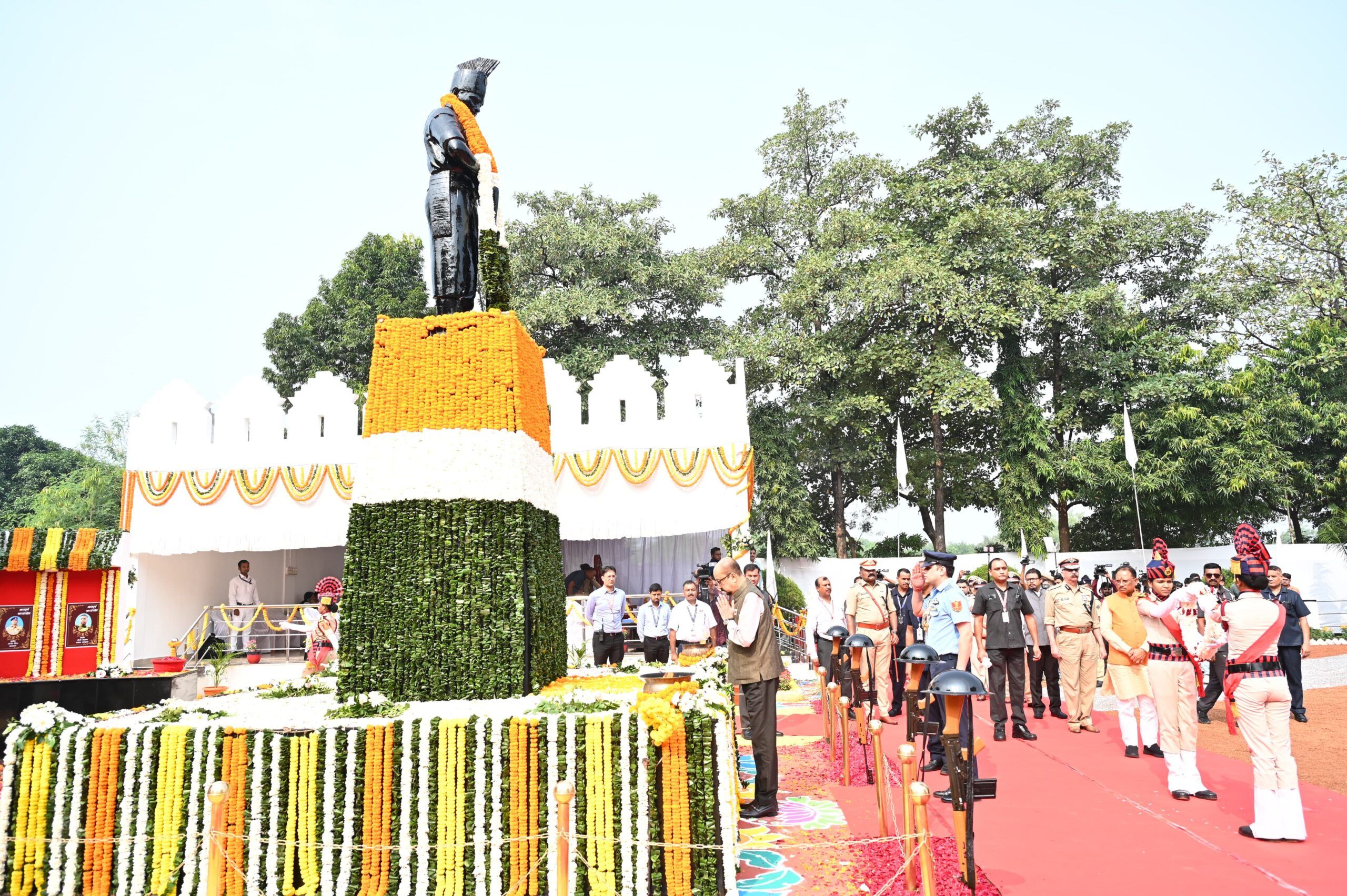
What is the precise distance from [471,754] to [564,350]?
17.6 meters

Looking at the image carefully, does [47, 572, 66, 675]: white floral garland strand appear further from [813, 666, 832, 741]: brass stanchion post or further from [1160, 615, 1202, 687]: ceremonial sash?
[1160, 615, 1202, 687]: ceremonial sash

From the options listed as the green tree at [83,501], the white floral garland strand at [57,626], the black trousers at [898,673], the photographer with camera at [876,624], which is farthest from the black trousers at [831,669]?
the green tree at [83,501]

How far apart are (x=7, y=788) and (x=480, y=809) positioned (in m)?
2.48

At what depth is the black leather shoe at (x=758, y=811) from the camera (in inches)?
213

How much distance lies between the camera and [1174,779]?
556 cm

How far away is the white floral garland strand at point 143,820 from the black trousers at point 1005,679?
6300mm

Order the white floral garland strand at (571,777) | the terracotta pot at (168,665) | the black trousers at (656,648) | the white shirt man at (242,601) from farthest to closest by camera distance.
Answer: the white shirt man at (242,601), the black trousers at (656,648), the terracotta pot at (168,665), the white floral garland strand at (571,777)

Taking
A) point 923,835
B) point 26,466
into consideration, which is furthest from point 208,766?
point 26,466

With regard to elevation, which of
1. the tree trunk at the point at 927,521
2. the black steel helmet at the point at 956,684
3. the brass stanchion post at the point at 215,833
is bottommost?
the brass stanchion post at the point at 215,833

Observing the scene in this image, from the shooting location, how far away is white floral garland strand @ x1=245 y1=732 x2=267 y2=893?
4.24 m

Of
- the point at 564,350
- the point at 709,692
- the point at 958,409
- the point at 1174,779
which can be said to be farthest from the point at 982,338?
the point at 709,692

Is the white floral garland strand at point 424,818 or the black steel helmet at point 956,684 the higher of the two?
the black steel helmet at point 956,684

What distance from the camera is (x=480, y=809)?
4.24m

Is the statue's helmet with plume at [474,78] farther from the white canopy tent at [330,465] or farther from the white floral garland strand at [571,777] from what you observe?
the white canopy tent at [330,465]
